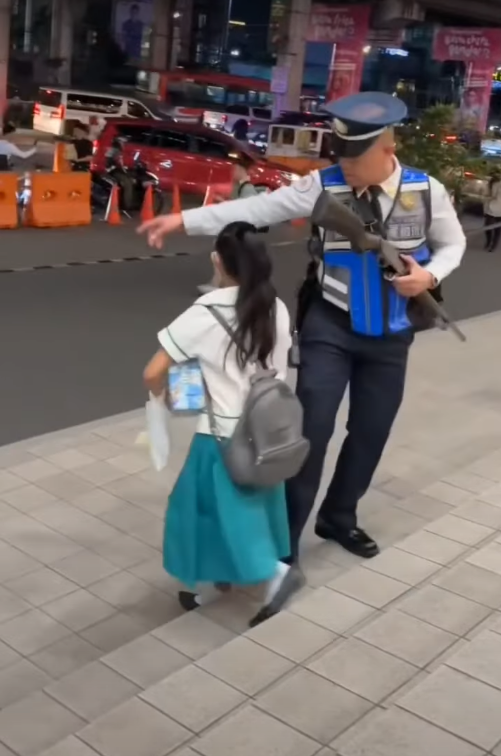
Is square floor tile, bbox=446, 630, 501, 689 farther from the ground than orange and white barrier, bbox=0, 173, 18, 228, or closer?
farther from the ground

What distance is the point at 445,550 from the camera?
12.1 ft

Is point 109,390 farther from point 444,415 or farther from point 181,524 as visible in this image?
point 181,524

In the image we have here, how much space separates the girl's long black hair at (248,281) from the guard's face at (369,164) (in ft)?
1.40

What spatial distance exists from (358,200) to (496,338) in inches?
221

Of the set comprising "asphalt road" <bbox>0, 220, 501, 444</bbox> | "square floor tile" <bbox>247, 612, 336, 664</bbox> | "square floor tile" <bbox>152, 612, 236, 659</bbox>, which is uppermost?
"square floor tile" <bbox>247, 612, 336, 664</bbox>

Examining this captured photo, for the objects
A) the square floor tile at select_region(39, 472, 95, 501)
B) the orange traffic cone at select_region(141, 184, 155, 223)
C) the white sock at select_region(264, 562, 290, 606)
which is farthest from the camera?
the orange traffic cone at select_region(141, 184, 155, 223)

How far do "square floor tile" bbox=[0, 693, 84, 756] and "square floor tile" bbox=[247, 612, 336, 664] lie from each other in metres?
0.61

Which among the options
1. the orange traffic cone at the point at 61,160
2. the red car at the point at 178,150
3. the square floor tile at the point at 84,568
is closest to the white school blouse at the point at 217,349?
the square floor tile at the point at 84,568

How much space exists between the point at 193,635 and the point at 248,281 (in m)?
1.27

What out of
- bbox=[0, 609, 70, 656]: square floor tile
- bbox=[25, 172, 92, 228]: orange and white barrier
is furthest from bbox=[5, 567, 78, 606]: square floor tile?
bbox=[25, 172, 92, 228]: orange and white barrier

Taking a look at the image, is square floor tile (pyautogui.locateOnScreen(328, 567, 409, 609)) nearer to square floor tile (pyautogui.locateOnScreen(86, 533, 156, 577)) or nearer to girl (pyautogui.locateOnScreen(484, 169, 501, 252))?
square floor tile (pyautogui.locateOnScreen(86, 533, 156, 577))

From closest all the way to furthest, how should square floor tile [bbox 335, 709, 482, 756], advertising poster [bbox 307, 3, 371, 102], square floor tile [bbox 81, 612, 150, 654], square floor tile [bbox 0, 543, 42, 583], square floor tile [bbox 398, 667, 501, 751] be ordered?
square floor tile [bbox 335, 709, 482, 756] < square floor tile [bbox 398, 667, 501, 751] < square floor tile [bbox 81, 612, 150, 654] < square floor tile [bbox 0, 543, 42, 583] < advertising poster [bbox 307, 3, 371, 102]

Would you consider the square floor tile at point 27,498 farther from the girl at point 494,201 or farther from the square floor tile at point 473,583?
the girl at point 494,201

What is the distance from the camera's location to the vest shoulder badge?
332cm
